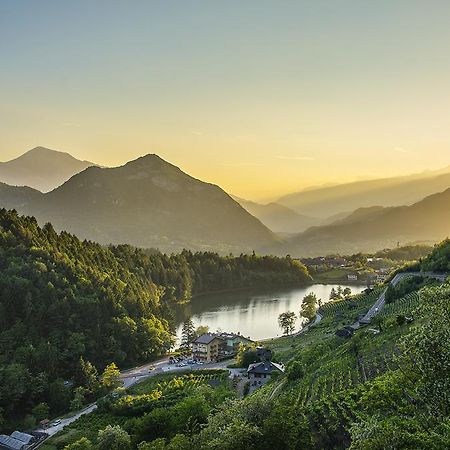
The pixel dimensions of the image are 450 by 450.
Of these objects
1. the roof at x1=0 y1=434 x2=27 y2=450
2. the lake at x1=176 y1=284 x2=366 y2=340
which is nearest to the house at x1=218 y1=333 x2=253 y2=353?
the lake at x1=176 y1=284 x2=366 y2=340

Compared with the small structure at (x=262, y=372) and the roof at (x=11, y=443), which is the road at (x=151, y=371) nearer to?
the small structure at (x=262, y=372)

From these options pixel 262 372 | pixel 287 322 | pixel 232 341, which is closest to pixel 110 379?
pixel 262 372

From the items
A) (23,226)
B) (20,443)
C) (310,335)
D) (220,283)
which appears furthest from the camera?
(220,283)

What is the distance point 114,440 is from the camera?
72.2ft

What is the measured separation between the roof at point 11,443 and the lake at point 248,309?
2913cm

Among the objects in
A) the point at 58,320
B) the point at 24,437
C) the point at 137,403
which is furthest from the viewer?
the point at 58,320

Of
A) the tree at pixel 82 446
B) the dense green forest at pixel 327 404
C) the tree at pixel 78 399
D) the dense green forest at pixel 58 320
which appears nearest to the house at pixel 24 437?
the dense green forest at pixel 327 404

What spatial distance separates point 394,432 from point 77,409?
2801 centimetres

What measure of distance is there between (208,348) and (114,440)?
21.2 meters

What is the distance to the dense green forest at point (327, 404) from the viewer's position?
9633 millimetres

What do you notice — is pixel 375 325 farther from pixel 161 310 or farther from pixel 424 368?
pixel 161 310

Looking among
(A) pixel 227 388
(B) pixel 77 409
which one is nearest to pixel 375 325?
(A) pixel 227 388

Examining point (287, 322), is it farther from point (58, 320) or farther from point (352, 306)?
point (58, 320)

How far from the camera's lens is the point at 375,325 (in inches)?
1273
